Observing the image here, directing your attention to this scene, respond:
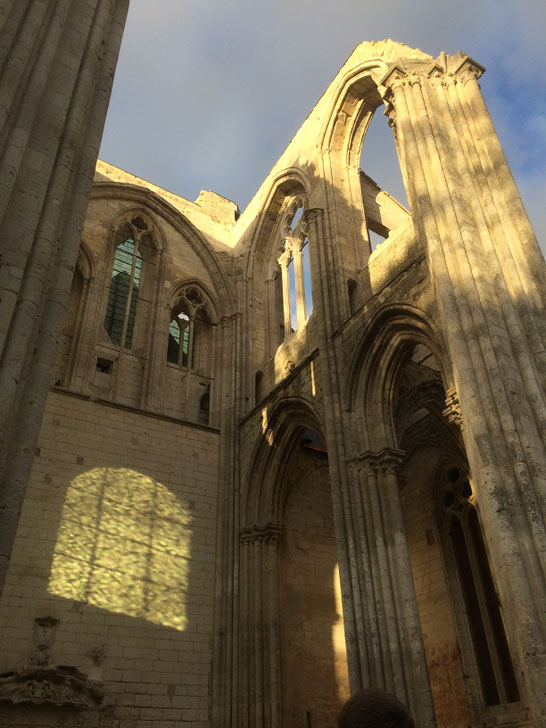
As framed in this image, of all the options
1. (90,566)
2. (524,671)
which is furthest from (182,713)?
(524,671)

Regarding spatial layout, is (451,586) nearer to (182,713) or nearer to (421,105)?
(182,713)

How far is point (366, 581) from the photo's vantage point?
26.1ft

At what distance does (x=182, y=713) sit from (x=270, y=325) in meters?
7.42

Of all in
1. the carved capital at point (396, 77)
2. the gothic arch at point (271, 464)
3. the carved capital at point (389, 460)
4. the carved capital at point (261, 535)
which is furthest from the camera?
the gothic arch at point (271, 464)

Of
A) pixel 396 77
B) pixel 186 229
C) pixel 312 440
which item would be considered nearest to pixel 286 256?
pixel 186 229

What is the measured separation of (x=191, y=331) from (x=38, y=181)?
8394mm

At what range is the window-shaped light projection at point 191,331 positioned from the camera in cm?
1361

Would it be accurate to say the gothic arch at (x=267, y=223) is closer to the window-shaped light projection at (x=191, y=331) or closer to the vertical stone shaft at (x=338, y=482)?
the window-shaped light projection at (x=191, y=331)

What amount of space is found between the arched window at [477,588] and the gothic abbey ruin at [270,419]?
1.7 inches

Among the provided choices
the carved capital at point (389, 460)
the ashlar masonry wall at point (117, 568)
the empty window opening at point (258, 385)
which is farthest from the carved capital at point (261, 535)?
the carved capital at point (389, 460)

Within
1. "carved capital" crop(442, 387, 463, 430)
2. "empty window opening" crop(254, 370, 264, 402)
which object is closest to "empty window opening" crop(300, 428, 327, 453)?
"empty window opening" crop(254, 370, 264, 402)

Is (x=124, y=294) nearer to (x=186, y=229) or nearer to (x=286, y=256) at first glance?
(x=186, y=229)

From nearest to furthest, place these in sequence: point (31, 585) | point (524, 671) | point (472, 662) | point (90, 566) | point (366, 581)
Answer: point (524, 671)
point (366, 581)
point (31, 585)
point (90, 566)
point (472, 662)

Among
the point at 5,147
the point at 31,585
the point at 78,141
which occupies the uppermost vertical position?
the point at 78,141
